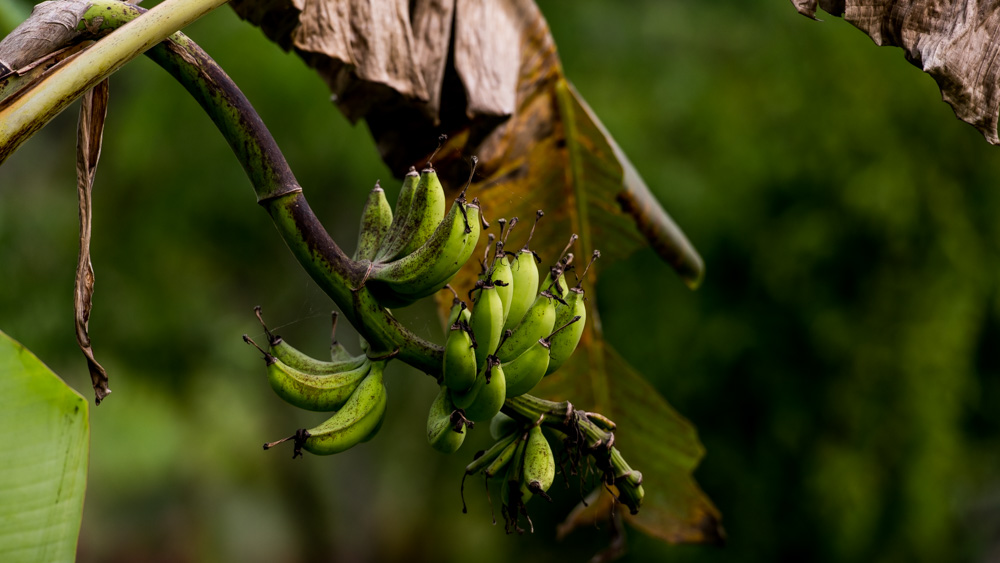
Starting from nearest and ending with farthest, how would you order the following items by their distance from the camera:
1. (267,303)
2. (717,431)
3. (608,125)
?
(717,431) → (608,125) → (267,303)

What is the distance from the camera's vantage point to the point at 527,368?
753 millimetres

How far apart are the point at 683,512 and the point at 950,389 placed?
6.91 feet

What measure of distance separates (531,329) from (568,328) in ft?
0.16

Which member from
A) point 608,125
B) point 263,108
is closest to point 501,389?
point 608,125

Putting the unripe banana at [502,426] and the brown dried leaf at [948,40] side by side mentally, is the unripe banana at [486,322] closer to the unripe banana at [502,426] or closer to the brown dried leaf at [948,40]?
the unripe banana at [502,426]

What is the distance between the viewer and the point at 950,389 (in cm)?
308

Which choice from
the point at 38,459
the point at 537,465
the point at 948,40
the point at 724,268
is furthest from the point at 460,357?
the point at 724,268

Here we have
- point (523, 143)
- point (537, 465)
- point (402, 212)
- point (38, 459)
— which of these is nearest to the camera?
point (38, 459)

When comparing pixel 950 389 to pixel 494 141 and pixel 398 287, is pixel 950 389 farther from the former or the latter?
pixel 398 287

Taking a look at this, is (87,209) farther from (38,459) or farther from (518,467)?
(518,467)

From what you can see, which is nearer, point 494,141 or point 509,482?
point 509,482

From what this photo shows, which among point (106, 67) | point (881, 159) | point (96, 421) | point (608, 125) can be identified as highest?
point (106, 67)

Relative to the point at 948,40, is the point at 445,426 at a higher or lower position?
lower

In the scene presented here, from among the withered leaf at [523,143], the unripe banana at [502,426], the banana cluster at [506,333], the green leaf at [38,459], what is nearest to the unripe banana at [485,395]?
the banana cluster at [506,333]
